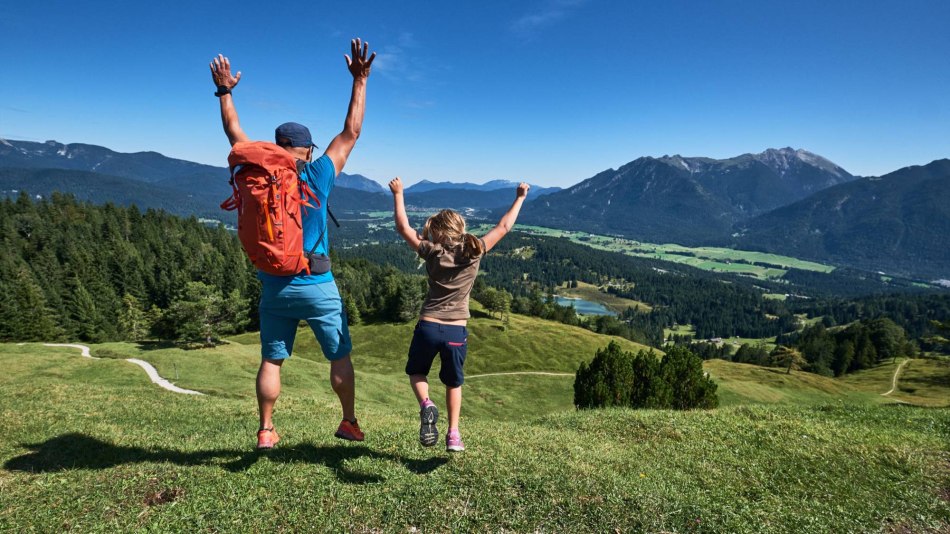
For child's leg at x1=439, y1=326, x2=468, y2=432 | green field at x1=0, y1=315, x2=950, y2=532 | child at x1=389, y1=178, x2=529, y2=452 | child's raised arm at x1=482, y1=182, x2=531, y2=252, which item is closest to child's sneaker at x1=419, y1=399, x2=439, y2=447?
child at x1=389, y1=178, x2=529, y2=452

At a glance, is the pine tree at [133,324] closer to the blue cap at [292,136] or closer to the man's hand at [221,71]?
the man's hand at [221,71]

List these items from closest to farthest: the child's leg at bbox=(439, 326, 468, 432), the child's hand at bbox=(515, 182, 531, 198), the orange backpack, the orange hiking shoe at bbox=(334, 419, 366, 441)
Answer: the orange backpack → the child's leg at bbox=(439, 326, 468, 432) → the child's hand at bbox=(515, 182, 531, 198) → the orange hiking shoe at bbox=(334, 419, 366, 441)

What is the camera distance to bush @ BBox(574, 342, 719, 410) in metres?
32.5

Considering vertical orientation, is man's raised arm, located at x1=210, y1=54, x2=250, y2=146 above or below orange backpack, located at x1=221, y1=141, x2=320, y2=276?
above

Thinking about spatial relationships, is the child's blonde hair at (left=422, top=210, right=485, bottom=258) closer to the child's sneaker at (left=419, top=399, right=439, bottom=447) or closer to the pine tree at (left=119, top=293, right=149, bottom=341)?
the child's sneaker at (left=419, top=399, right=439, bottom=447)

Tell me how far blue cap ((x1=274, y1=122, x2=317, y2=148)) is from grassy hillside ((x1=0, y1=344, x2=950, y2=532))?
498cm

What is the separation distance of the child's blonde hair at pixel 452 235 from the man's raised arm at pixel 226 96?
314 cm

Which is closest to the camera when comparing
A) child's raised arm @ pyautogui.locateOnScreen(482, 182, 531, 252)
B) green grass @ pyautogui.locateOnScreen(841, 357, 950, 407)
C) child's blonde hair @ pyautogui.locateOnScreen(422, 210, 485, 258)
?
child's blonde hair @ pyautogui.locateOnScreen(422, 210, 485, 258)

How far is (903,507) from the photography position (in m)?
7.08

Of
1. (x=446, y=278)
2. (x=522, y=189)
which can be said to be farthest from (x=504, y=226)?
(x=446, y=278)

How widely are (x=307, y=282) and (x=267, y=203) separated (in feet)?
4.14

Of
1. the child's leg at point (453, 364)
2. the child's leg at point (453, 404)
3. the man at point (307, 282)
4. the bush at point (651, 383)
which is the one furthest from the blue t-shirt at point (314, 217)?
the bush at point (651, 383)

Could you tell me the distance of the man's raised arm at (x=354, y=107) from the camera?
6453 millimetres

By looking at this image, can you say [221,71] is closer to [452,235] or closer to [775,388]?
[452,235]
